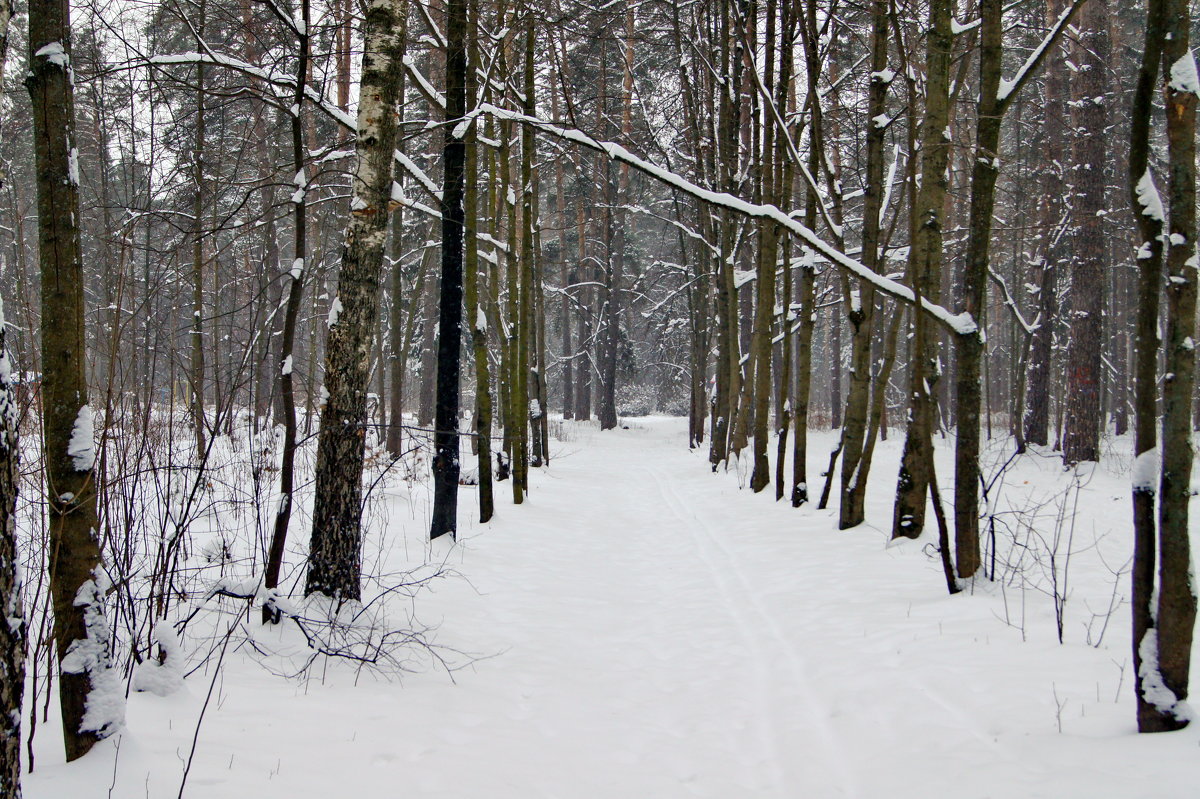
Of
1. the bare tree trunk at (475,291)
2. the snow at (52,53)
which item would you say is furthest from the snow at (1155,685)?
the bare tree trunk at (475,291)

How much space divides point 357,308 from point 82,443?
6.87 ft

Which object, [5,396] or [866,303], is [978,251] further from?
[5,396]

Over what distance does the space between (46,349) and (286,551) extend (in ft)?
13.8

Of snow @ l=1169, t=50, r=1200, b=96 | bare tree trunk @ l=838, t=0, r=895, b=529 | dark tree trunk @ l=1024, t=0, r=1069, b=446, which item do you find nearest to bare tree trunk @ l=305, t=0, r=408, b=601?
snow @ l=1169, t=50, r=1200, b=96

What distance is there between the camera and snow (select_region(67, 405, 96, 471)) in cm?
271

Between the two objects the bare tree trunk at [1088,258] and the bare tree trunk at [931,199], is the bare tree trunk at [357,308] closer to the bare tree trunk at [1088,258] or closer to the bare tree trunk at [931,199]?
the bare tree trunk at [931,199]

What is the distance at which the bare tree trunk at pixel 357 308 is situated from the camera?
464cm

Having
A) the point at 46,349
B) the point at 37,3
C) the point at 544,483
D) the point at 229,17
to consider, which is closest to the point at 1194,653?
the point at 46,349

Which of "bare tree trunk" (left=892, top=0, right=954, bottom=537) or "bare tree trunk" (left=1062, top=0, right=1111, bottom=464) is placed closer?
"bare tree trunk" (left=892, top=0, right=954, bottom=537)

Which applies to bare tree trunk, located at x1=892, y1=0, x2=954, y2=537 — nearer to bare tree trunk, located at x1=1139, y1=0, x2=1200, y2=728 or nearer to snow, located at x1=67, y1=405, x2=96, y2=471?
bare tree trunk, located at x1=1139, y1=0, x2=1200, y2=728

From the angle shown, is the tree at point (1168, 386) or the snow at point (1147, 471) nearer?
the tree at point (1168, 386)

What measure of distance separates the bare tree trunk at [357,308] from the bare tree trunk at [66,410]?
6.20 ft

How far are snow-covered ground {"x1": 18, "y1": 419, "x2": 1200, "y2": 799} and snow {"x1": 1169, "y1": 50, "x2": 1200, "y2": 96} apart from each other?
2.38 m

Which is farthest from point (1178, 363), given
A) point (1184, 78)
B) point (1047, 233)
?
point (1047, 233)
